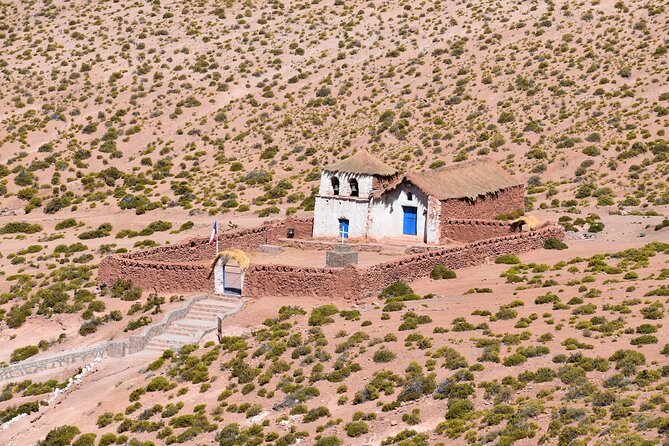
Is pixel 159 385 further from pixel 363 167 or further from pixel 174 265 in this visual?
pixel 363 167

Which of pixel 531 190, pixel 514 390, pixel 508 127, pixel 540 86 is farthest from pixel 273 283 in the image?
pixel 540 86

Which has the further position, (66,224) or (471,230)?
(66,224)


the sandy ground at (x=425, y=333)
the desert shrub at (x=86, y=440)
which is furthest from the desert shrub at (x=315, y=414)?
the desert shrub at (x=86, y=440)

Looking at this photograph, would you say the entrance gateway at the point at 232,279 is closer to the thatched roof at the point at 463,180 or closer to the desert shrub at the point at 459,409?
the thatched roof at the point at 463,180

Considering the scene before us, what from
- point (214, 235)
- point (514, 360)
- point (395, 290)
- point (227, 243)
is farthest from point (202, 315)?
point (514, 360)

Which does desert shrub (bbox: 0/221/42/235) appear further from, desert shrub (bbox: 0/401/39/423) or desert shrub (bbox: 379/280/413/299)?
desert shrub (bbox: 0/401/39/423)

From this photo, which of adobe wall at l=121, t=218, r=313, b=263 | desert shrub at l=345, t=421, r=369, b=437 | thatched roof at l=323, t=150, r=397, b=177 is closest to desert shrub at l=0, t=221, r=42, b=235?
adobe wall at l=121, t=218, r=313, b=263

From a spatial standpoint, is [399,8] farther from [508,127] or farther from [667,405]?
[667,405]

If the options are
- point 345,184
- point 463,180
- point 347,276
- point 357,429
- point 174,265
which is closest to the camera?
point 357,429
